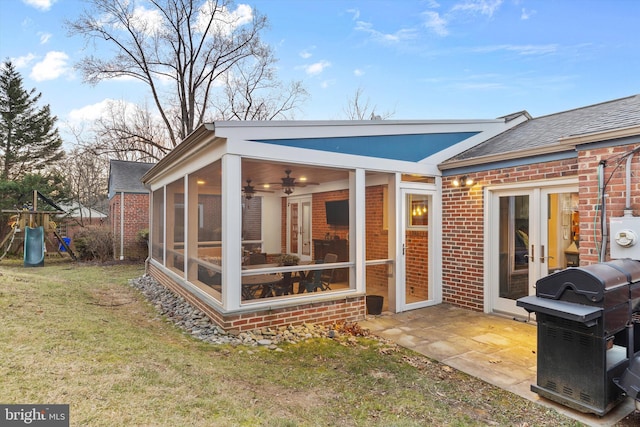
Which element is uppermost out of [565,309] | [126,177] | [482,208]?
[126,177]

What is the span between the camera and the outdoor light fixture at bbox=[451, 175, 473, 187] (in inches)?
245

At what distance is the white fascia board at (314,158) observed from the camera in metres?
4.70

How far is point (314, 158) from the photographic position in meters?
5.23

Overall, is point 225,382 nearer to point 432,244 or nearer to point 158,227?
point 432,244

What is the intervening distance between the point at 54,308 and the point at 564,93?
53.7ft

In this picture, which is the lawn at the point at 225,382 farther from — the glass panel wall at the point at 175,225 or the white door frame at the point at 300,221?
the white door frame at the point at 300,221

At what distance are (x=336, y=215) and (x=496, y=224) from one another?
3821 mm

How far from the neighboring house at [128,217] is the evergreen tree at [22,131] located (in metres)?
9.19

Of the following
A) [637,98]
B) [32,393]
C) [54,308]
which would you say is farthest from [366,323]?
[637,98]

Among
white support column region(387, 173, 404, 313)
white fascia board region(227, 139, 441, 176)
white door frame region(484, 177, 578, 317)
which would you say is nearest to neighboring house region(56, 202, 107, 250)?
white fascia board region(227, 139, 441, 176)

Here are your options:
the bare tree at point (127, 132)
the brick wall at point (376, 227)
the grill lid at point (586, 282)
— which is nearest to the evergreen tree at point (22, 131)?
the bare tree at point (127, 132)

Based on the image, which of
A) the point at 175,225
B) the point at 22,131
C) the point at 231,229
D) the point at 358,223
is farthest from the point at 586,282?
the point at 22,131

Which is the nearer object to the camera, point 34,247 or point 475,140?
point 475,140

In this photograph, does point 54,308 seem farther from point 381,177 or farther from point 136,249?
point 136,249
